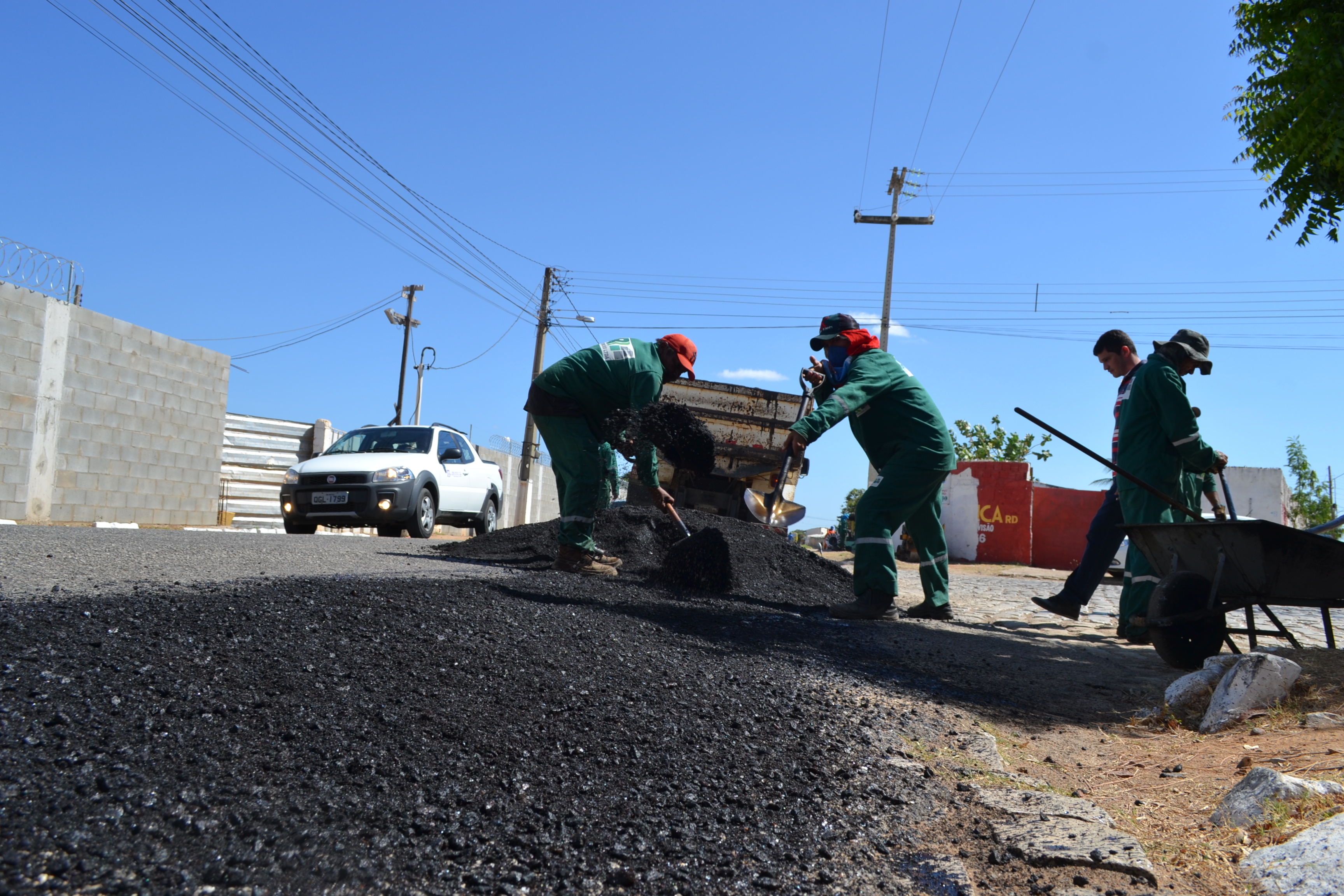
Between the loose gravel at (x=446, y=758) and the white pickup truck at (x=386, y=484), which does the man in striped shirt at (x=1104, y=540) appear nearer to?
the loose gravel at (x=446, y=758)

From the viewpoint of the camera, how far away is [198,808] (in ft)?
5.40

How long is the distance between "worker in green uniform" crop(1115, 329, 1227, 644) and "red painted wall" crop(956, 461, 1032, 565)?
1090 centimetres

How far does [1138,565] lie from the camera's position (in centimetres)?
532

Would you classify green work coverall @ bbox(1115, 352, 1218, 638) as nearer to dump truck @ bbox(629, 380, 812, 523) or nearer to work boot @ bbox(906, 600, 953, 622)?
work boot @ bbox(906, 600, 953, 622)

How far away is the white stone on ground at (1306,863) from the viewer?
156 centimetres

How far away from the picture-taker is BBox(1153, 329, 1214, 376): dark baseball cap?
535 cm

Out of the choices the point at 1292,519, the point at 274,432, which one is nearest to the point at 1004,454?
the point at 1292,519

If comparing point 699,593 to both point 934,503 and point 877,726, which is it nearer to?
point 934,503

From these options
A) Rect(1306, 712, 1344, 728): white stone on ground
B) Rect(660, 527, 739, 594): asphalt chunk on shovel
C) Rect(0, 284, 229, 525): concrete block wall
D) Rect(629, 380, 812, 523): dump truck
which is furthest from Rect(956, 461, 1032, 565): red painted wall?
Rect(1306, 712, 1344, 728): white stone on ground

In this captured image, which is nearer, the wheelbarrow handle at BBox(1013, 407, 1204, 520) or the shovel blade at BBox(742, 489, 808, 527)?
the wheelbarrow handle at BBox(1013, 407, 1204, 520)

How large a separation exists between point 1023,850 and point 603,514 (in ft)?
19.3

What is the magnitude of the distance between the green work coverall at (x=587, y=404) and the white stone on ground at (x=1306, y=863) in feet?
14.6

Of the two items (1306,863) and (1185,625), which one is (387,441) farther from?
(1306,863)

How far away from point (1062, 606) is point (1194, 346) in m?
1.86
